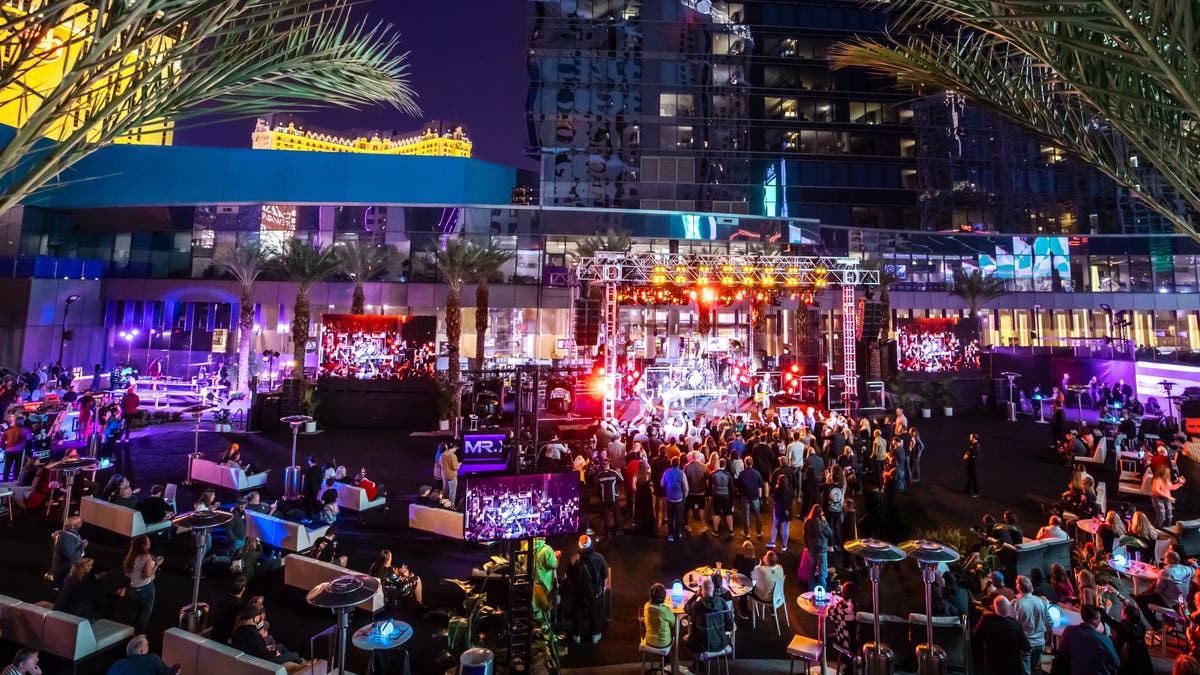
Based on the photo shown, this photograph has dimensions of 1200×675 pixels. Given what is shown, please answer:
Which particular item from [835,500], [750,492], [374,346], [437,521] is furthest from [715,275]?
[437,521]

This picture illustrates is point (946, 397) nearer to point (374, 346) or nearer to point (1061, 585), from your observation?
point (1061, 585)

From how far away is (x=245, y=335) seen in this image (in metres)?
27.5

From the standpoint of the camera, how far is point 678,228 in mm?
37406

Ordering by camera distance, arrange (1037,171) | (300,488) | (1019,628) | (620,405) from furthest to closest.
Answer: (1037,171), (620,405), (300,488), (1019,628)

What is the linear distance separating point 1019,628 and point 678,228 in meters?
33.3

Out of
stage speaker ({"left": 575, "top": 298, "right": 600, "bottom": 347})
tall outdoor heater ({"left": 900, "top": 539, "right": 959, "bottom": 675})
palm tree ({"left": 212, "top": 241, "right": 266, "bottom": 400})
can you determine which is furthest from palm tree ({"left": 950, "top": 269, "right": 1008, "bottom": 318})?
palm tree ({"left": 212, "top": 241, "right": 266, "bottom": 400})

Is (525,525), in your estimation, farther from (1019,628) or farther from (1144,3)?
(1144,3)

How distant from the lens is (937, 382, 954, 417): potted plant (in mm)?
25033

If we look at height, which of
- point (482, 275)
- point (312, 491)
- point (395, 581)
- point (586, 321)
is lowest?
point (395, 581)

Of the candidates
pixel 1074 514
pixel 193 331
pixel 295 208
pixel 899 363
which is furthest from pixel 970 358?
pixel 193 331

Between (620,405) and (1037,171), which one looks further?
(1037,171)

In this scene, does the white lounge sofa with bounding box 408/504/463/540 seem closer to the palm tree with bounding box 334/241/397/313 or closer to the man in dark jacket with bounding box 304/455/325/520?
the man in dark jacket with bounding box 304/455/325/520

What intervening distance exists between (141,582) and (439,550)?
4510 millimetres

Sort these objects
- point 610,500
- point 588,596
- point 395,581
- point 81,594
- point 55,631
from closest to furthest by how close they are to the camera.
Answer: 1. point 55,631
2. point 81,594
3. point 588,596
4. point 395,581
5. point 610,500
